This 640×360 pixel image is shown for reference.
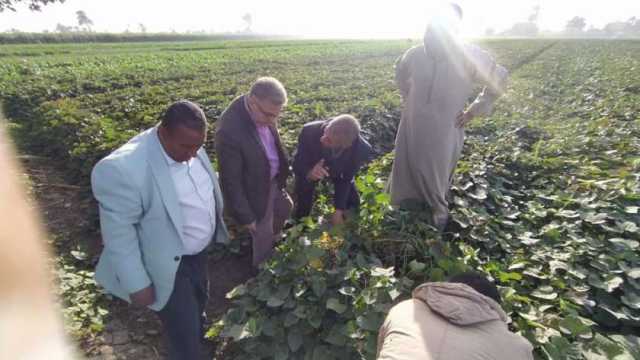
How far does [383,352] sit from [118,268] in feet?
3.99

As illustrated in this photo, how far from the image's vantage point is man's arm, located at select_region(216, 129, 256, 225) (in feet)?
8.65

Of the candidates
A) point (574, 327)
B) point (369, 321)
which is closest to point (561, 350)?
point (574, 327)

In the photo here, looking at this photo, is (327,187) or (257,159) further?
(327,187)

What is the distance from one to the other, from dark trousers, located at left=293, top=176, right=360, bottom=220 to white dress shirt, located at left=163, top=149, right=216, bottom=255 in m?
1.34

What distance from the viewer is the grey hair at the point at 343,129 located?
113 inches

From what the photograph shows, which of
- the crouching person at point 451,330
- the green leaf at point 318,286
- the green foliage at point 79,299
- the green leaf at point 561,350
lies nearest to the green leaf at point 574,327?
the green leaf at point 561,350

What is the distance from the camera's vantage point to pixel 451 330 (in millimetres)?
1453

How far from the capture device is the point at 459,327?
147 centimetres

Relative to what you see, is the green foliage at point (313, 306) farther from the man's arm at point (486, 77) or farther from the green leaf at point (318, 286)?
the man's arm at point (486, 77)

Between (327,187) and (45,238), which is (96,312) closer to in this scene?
(45,238)

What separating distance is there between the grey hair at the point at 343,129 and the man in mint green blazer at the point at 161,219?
1.06 m

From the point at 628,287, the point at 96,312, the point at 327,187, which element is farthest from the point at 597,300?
the point at 96,312

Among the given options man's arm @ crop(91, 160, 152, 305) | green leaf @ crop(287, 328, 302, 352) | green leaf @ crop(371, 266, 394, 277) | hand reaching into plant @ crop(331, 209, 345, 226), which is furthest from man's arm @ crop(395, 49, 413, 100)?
man's arm @ crop(91, 160, 152, 305)

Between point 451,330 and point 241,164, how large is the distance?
1.75 meters
